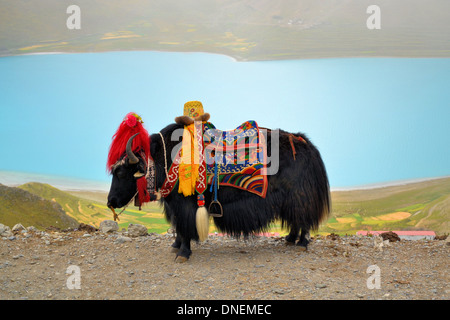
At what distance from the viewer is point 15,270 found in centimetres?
412

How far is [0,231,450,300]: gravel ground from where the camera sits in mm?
3439

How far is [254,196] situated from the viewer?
166 inches

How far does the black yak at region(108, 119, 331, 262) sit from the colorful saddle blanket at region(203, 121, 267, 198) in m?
0.10

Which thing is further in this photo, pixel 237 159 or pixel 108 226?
pixel 108 226

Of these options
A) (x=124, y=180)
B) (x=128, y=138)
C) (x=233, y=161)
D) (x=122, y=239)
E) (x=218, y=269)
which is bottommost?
(x=218, y=269)

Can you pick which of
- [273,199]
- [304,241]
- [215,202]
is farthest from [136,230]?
[304,241]

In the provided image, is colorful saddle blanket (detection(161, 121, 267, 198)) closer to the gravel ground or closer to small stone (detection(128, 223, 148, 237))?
the gravel ground

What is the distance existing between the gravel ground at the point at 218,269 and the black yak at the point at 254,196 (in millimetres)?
324

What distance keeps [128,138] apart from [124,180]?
44cm

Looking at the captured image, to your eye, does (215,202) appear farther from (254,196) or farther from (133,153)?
(133,153)

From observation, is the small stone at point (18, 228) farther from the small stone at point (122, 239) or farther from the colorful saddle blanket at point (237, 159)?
the colorful saddle blanket at point (237, 159)

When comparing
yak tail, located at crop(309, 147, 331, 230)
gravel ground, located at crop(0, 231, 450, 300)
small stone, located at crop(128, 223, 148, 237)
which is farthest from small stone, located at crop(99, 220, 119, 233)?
yak tail, located at crop(309, 147, 331, 230)
